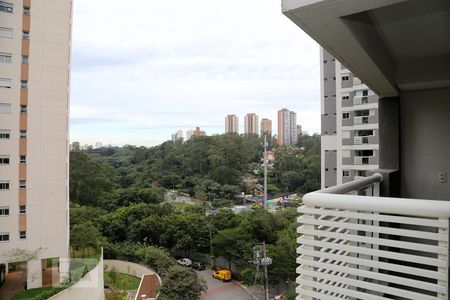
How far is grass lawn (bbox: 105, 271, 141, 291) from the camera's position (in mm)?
10597

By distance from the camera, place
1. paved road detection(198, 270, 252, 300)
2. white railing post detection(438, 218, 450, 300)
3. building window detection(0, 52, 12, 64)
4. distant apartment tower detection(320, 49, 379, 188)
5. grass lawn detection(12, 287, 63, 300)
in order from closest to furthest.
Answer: white railing post detection(438, 218, 450, 300) → grass lawn detection(12, 287, 63, 300) → building window detection(0, 52, 12, 64) → distant apartment tower detection(320, 49, 379, 188) → paved road detection(198, 270, 252, 300)

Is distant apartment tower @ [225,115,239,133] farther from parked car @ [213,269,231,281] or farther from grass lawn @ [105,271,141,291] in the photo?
grass lawn @ [105,271,141,291]

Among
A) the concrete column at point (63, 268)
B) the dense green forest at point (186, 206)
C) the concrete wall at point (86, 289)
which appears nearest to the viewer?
the concrete wall at point (86, 289)

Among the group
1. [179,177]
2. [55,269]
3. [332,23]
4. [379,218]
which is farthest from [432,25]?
[179,177]

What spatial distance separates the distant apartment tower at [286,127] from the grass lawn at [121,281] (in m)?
23.9

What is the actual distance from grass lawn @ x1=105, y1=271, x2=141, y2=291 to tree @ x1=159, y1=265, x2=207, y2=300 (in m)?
2.14

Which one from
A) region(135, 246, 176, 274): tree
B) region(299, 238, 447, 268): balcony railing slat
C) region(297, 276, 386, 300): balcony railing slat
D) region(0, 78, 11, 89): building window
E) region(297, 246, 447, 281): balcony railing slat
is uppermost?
region(0, 78, 11, 89): building window

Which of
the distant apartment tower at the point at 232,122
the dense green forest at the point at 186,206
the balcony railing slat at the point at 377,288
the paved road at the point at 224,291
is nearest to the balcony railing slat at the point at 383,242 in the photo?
the balcony railing slat at the point at 377,288

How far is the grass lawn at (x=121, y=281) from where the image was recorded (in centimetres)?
1060

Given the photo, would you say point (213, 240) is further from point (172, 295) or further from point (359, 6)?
point (359, 6)

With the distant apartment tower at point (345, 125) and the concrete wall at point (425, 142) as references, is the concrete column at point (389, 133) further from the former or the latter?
the distant apartment tower at point (345, 125)

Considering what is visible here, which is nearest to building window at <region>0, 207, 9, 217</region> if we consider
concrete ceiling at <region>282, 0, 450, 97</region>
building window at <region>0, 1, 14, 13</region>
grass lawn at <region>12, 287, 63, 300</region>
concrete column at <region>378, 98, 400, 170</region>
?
grass lawn at <region>12, 287, 63, 300</region>

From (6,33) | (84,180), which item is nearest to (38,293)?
(6,33)

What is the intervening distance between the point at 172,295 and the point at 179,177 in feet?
51.8
